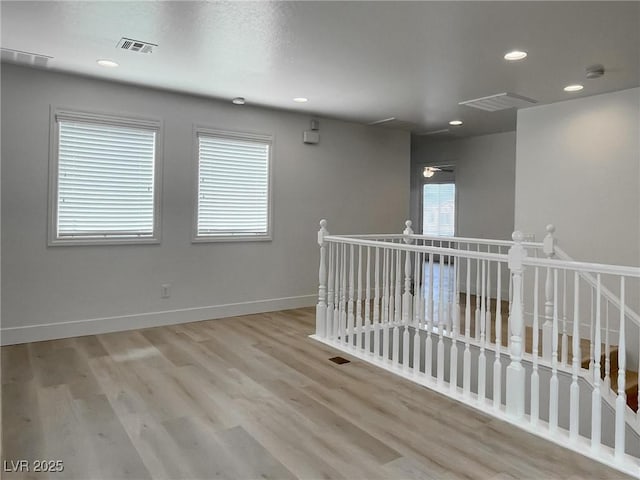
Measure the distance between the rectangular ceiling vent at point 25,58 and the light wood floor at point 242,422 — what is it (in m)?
2.50

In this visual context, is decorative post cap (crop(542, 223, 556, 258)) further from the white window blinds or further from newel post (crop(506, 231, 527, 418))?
the white window blinds

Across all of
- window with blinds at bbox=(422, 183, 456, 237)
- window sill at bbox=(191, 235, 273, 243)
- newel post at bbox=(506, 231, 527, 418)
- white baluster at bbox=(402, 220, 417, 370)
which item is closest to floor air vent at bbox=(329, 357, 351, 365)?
white baluster at bbox=(402, 220, 417, 370)

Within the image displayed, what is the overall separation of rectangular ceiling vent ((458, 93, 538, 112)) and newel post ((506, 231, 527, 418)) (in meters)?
2.58

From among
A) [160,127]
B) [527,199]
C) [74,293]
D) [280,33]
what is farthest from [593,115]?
[74,293]

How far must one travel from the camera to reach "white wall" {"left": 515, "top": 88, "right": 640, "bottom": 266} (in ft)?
14.6

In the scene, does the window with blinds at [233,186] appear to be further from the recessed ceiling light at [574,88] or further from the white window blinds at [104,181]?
the recessed ceiling light at [574,88]

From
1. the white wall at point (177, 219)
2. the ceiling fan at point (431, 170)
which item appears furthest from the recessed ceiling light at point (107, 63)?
the ceiling fan at point (431, 170)

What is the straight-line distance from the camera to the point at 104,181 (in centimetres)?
443

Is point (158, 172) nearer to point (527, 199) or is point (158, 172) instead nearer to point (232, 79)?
point (232, 79)

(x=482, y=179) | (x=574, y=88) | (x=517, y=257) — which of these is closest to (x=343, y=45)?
(x=517, y=257)

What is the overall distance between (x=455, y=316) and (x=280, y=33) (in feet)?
8.35

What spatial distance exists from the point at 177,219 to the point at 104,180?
0.83m

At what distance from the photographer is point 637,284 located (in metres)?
4.46

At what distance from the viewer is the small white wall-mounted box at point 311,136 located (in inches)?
227
